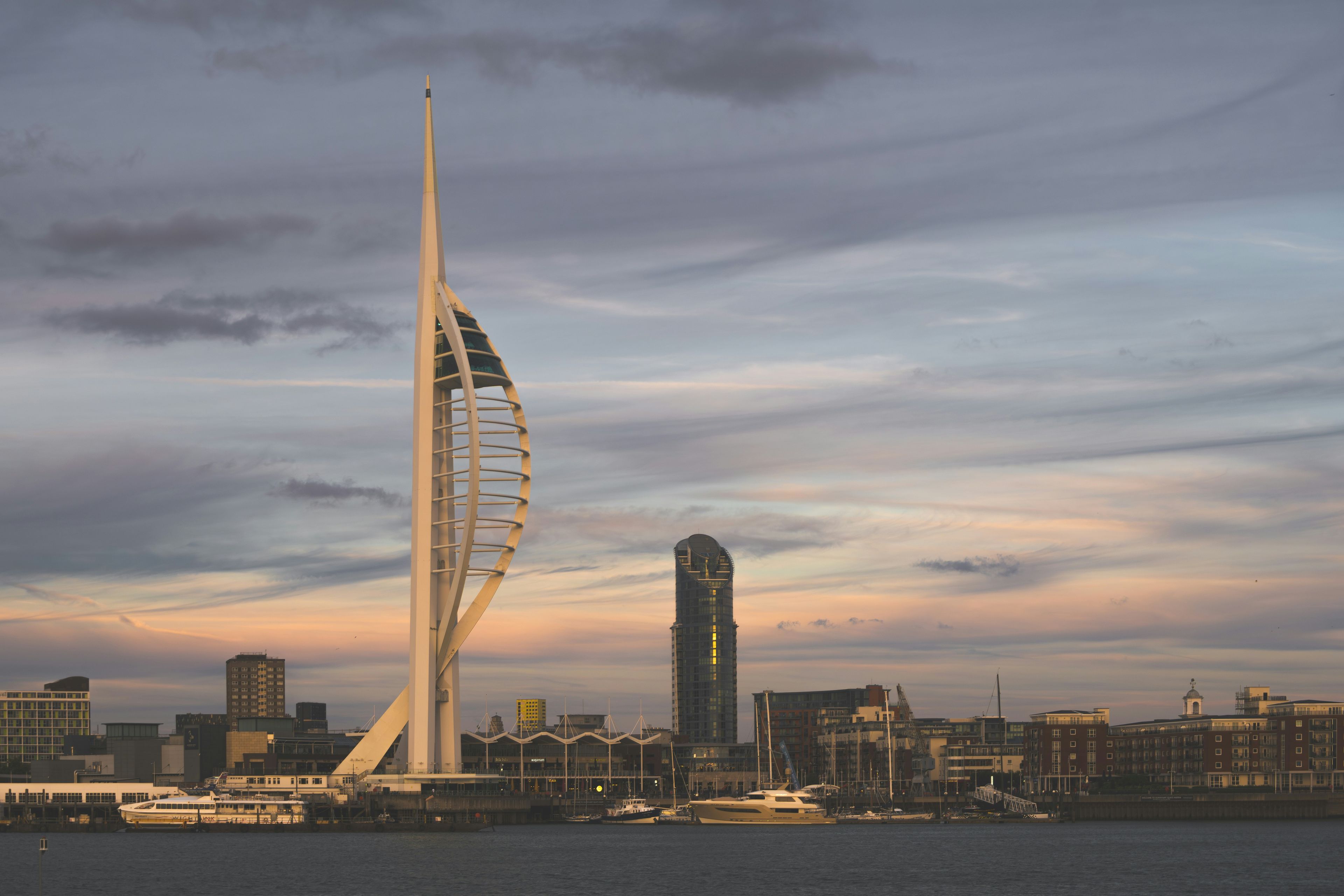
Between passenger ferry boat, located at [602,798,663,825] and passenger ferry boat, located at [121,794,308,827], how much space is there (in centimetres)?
4484

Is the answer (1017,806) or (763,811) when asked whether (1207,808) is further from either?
(763,811)

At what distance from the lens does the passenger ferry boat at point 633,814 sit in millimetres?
182125

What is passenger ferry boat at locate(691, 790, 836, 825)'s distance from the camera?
16625 centimetres

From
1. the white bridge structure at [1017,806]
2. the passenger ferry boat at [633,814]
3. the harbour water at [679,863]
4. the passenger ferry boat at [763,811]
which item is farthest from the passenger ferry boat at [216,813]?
the white bridge structure at [1017,806]

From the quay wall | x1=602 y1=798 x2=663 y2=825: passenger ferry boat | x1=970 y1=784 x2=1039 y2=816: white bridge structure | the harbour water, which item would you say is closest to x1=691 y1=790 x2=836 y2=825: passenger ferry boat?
the harbour water

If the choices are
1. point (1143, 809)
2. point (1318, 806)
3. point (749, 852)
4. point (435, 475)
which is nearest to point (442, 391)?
A: point (435, 475)

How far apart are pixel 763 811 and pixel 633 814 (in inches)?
864

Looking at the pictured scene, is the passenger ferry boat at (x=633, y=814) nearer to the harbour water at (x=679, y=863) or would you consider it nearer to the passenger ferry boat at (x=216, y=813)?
the harbour water at (x=679, y=863)

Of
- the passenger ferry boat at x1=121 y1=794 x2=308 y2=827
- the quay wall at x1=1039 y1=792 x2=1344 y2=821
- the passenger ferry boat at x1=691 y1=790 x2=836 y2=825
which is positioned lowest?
the quay wall at x1=1039 y1=792 x2=1344 y2=821

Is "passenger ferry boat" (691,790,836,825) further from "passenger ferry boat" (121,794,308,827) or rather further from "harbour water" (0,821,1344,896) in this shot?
"passenger ferry boat" (121,794,308,827)

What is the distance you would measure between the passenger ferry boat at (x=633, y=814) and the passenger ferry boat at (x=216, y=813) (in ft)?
147

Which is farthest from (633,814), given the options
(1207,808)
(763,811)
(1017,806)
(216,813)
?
(1207,808)

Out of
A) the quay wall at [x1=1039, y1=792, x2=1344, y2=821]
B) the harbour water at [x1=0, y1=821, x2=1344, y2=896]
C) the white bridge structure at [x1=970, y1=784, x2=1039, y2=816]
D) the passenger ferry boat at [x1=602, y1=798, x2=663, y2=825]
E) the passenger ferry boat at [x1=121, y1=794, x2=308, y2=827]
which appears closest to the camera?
the harbour water at [x1=0, y1=821, x2=1344, y2=896]

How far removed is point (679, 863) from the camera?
109625mm
